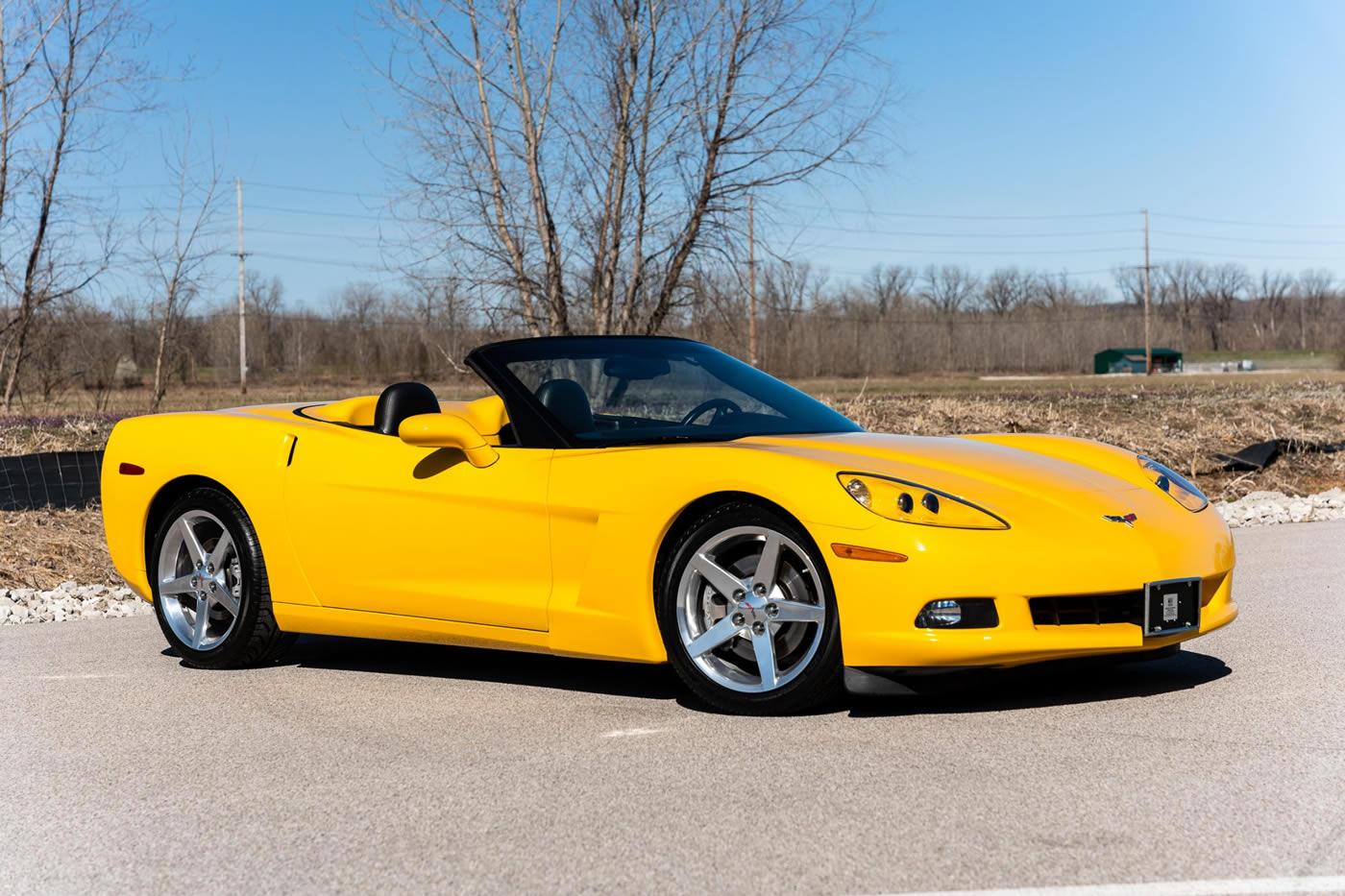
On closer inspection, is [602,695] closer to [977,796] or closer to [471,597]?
[471,597]

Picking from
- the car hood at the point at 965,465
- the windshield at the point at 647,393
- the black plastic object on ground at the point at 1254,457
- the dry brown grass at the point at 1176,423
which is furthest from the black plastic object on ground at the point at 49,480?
the black plastic object on ground at the point at 1254,457

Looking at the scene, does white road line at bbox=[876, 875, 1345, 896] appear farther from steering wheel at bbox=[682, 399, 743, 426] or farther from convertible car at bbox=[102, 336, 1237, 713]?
steering wheel at bbox=[682, 399, 743, 426]

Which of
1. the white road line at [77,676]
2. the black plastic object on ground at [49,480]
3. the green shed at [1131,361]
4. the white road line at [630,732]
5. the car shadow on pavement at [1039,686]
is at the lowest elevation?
the white road line at [77,676]

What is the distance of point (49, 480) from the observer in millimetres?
10383

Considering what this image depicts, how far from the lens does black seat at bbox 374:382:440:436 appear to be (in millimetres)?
5852

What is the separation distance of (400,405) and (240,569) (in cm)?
101

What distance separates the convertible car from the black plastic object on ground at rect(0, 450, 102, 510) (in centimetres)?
400

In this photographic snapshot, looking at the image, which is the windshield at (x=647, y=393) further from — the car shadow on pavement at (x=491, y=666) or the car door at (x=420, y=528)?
the car shadow on pavement at (x=491, y=666)

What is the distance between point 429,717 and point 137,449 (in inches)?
92.0

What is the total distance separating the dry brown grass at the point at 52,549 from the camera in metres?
9.05

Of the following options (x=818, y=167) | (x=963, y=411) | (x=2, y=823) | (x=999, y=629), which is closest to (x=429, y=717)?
(x=2, y=823)

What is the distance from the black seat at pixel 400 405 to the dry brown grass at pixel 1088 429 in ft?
13.6

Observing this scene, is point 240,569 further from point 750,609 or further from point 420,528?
point 750,609

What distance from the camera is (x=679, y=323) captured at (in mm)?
17078
